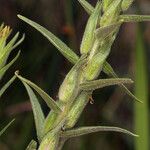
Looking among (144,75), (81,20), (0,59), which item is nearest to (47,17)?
(81,20)

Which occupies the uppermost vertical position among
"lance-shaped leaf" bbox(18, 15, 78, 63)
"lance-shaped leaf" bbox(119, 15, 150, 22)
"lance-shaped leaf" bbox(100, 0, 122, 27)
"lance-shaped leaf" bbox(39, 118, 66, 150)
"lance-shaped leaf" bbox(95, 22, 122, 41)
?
"lance-shaped leaf" bbox(119, 15, 150, 22)

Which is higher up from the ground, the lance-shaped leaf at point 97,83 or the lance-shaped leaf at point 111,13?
the lance-shaped leaf at point 111,13

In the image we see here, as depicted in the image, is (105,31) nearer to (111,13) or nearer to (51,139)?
(111,13)

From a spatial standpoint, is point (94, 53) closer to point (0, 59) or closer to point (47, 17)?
point (0, 59)

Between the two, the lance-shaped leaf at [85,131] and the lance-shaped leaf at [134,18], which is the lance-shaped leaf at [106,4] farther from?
the lance-shaped leaf at [85,131]

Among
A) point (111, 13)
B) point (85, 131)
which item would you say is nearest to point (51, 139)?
point (85, 131)

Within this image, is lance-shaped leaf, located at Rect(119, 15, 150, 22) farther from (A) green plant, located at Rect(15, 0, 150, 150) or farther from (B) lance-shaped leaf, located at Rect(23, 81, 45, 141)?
(B) lance-shaped leaf, located at Rect(23, 81, 45, 141)

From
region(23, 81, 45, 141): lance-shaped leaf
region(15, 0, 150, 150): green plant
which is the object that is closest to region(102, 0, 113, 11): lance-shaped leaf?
region(15, 0, 150, 150): green plant

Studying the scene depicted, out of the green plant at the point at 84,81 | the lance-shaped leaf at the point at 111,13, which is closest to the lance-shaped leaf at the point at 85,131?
the green plant at the point at 84,81

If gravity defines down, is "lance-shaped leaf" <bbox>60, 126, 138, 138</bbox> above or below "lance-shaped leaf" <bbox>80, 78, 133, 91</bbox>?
below
